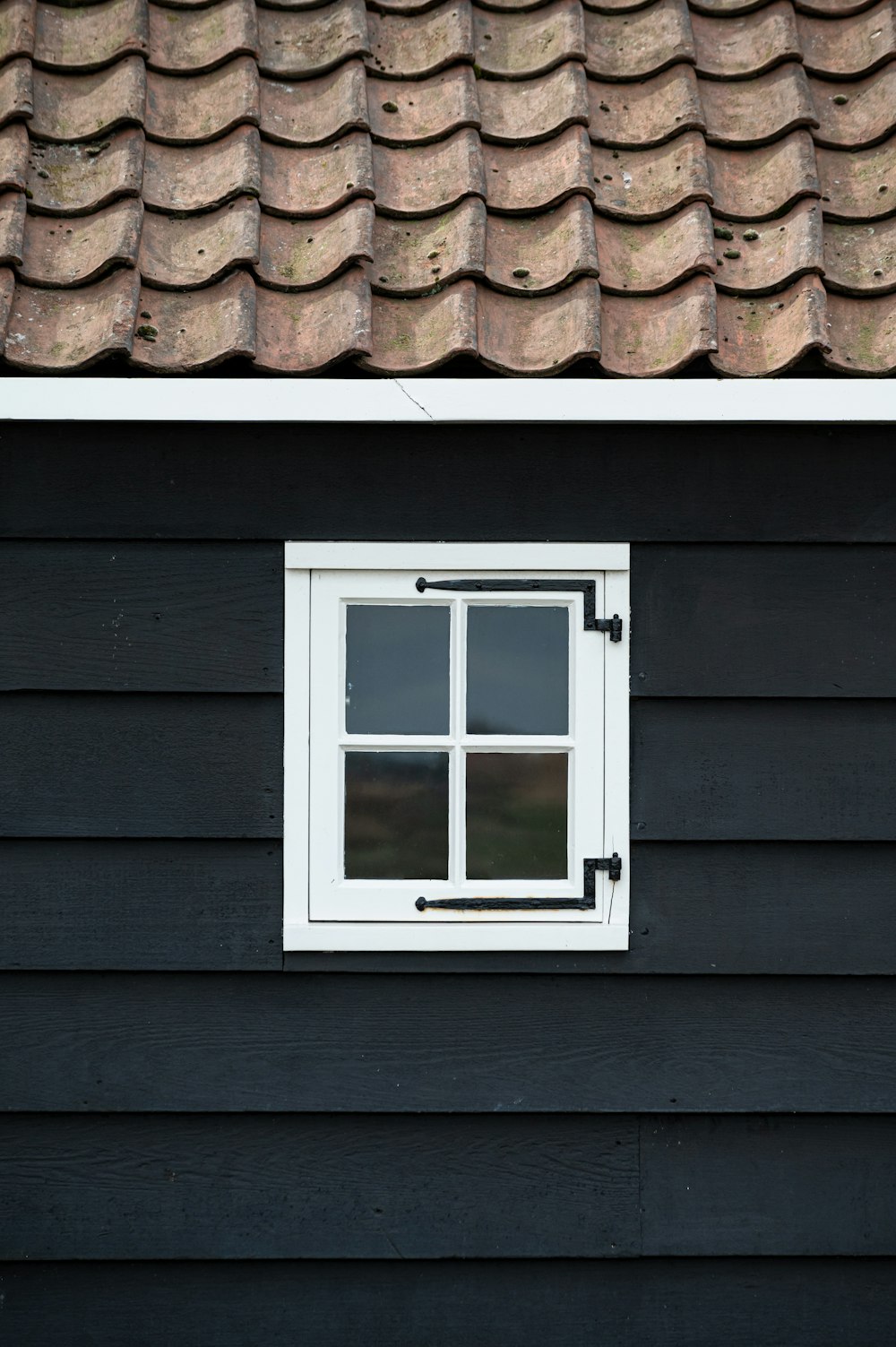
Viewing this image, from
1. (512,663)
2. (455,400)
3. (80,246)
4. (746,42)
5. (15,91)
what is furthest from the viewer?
(746,42)

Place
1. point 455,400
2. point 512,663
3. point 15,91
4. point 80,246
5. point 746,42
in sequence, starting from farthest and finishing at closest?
point 746,42, point 512,663, point 15,91, point 80,246, point 455,400

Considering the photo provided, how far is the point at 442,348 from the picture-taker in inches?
83.9

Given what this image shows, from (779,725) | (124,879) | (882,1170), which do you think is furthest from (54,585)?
(882,1170)

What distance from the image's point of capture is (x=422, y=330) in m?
2.19

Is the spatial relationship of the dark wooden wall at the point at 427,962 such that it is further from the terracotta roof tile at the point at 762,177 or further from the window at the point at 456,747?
the terracotta roof tile at the point at 762,177

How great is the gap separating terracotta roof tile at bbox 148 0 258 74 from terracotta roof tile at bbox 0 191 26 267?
1.50 ft

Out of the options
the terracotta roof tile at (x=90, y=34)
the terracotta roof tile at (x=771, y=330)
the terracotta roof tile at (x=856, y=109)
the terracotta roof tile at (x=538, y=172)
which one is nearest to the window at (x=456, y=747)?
the terracotta roof tile at (x=771, y=330)

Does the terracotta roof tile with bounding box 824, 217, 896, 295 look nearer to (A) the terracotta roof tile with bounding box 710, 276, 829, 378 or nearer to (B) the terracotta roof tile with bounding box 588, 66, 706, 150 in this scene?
(A) the terracotta roof tile with bounding box 710, 276, 829, 378

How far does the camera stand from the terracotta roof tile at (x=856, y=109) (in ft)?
7.92

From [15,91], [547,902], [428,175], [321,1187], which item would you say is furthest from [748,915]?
[15,91]

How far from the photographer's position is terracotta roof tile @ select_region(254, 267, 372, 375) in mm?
2115

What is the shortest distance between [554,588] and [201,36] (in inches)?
54.6

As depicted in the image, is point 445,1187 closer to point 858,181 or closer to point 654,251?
point 654,251

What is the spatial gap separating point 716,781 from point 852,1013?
1.83 feet
